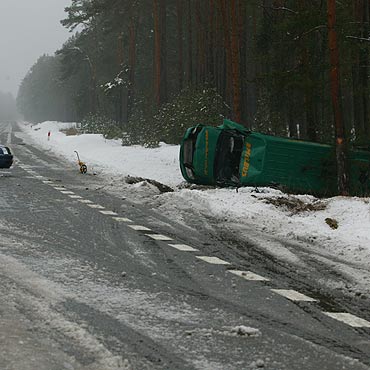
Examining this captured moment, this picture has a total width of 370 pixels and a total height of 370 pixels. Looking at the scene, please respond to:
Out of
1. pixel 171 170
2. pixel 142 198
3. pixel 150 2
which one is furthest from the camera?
pixel 150 2

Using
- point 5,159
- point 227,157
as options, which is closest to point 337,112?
point 227,157

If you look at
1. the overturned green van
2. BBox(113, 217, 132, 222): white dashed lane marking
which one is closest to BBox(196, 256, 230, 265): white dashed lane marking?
BBox(113, 217, 132, 222): white dashed lane marking

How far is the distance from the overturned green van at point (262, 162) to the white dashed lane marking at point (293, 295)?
7321 mm

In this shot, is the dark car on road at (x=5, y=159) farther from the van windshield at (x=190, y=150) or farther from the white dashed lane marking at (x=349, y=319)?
the white dashed lane marking at (x=349, y=319)

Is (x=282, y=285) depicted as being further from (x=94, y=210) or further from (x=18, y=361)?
(x=94, y=210)

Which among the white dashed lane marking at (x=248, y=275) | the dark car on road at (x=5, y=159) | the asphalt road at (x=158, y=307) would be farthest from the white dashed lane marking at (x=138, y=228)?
the dark car on road at (x=5, y=159)

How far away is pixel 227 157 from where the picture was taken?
13992 mm

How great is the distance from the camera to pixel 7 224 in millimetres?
8797

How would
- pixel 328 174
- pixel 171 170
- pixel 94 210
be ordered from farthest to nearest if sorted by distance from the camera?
pixel 171 170 < pixel 328 174 < pixel 94 210

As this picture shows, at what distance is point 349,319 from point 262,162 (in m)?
8.24

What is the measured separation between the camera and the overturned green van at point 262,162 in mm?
12828

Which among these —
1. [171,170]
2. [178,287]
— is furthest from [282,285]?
[171,170]

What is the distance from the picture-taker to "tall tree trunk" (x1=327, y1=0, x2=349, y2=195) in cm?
1270

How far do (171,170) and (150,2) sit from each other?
2238cm
